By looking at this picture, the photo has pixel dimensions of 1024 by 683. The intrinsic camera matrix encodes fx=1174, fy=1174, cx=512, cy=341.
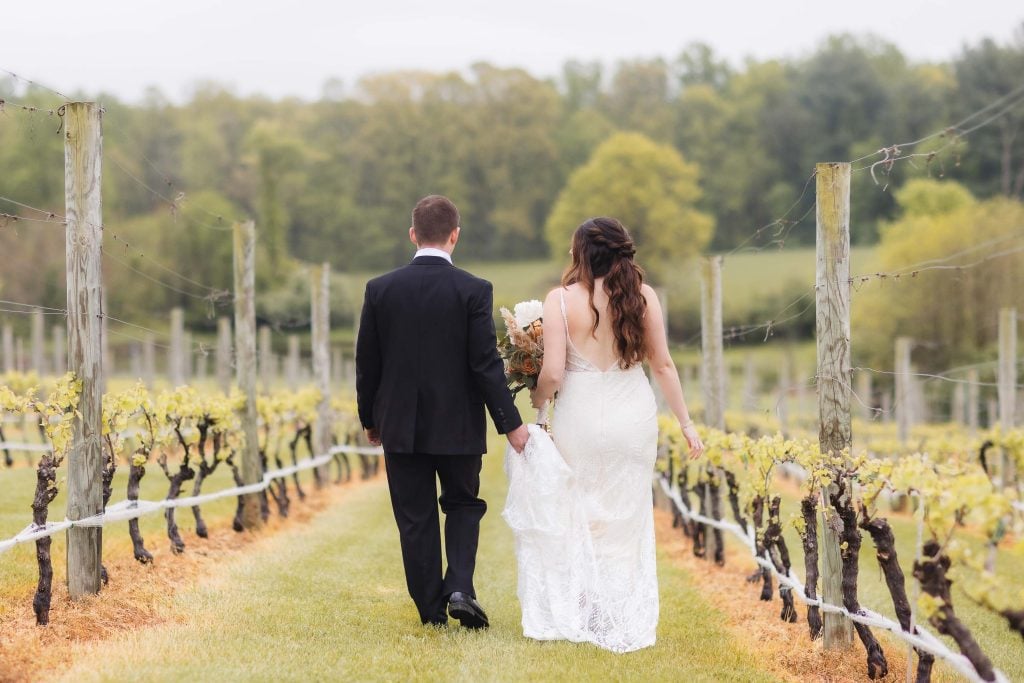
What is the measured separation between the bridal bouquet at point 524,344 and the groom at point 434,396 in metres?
0.40

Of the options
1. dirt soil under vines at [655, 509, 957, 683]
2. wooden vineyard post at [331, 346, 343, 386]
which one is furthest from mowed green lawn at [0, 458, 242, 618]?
wooden vineyard post at [331, 346, 343, 386]

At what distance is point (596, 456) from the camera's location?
250 inches

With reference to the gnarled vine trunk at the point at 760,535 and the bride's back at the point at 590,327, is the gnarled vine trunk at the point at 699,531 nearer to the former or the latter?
the gnarled vine trunk at the point at 760,535

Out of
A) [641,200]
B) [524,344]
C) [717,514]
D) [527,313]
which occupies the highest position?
[641,200]

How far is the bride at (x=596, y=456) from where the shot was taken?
20.3 ft

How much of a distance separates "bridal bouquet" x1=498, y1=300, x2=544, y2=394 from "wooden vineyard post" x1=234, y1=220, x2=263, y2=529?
15.7ft

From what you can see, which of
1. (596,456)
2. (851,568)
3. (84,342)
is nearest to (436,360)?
(596,456)

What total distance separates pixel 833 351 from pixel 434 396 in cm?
214

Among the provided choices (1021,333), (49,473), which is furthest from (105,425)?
(1021,333)

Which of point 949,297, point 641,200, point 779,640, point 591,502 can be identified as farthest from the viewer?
point 641,200

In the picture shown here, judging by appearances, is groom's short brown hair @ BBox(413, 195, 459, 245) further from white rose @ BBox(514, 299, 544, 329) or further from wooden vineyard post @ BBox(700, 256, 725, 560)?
wooden vineyard post @ BBox(700, 256, 725, 560)

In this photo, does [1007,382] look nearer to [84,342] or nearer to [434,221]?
[434,221]

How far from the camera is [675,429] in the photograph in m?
12.3

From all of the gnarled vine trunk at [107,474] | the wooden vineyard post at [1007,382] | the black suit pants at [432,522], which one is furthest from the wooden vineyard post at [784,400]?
the gnarled vine trunk at [107,474]
